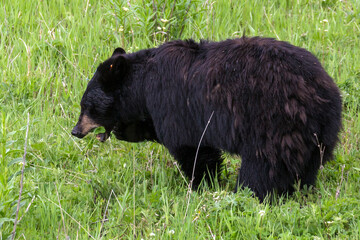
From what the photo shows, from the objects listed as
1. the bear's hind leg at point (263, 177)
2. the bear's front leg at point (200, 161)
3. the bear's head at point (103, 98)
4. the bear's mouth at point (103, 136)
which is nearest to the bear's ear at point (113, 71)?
the bear's head at point (103, 98)

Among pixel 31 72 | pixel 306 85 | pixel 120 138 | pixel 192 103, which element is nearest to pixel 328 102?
pixel 306 85

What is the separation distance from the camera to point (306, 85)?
13.4ft

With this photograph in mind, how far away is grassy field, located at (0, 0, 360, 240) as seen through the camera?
12.8ft

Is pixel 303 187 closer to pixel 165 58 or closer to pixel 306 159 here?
pixel 306 159

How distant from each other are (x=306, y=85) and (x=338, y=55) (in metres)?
2.89

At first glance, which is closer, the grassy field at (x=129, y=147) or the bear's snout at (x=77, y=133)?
the grassy field at (x=129, y=147)

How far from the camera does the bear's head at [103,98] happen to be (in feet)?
Result: 16.5

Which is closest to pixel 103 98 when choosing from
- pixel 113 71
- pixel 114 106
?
pixel 114 106

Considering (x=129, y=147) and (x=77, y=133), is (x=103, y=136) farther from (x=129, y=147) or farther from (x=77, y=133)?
(x=129, y=147)

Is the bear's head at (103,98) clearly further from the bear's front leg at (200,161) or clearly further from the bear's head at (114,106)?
the bear's front leg at (200,161)

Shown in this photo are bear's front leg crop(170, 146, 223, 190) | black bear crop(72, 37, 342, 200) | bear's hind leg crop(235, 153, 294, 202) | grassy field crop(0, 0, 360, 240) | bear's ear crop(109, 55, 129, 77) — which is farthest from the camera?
bear's ear crop(109, 55, 129, 77)

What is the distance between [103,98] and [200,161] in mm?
996

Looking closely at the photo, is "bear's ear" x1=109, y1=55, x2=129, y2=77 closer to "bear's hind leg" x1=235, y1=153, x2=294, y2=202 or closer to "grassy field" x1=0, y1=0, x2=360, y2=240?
"grassy field" x1=0, y1=0, x2=360, y2=240

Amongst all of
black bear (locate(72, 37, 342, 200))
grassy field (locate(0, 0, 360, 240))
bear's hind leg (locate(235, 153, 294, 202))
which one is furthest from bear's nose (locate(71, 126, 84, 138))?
bear's hind leg (locate(235, 153, 294, 202))
